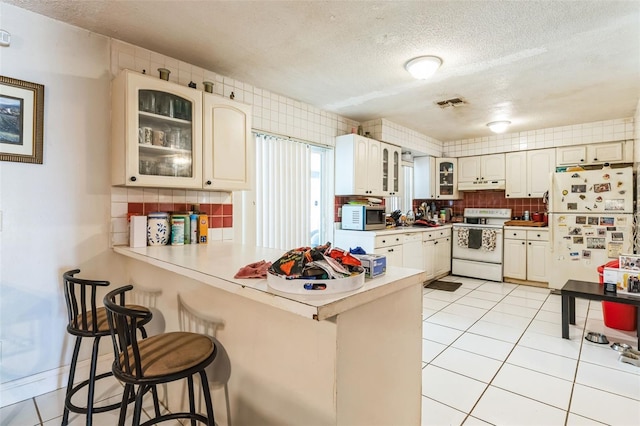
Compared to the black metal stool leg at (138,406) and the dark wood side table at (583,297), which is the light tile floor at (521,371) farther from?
the black metal stool leg at (138,406)

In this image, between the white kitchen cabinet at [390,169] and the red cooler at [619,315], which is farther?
the white kitchen cabinet at [390,169]

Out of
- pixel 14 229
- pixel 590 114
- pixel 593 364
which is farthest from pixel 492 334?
pixel 14 229

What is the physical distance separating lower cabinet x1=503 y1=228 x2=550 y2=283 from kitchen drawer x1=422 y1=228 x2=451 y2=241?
33.2 inches

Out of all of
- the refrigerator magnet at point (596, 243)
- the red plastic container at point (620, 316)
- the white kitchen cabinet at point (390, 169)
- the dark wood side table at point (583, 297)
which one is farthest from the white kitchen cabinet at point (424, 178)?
the red plastic container at point (620, 316)

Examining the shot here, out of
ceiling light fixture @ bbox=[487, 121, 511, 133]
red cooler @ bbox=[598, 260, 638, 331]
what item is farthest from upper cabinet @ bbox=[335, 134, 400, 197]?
red cooler @ bbox=[598, 260, 638, 331]

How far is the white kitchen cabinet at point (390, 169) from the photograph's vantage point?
4.50 m

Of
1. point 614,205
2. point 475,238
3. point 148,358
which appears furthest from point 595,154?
point 148,358

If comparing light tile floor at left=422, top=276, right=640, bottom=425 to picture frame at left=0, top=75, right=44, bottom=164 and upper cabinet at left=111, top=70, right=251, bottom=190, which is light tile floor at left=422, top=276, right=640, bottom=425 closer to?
upper cabinet at left=111, top=70, right=251, bottom=190

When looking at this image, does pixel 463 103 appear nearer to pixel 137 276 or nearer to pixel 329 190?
pixel 329 190

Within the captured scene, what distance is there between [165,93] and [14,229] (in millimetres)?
1285

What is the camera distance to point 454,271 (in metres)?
5.45

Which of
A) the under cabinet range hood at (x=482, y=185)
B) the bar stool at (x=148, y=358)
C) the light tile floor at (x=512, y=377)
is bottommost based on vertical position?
the light tile floor at (x=512, y=377)

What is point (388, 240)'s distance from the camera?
404cm

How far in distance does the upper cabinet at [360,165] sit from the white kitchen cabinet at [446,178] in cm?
167
